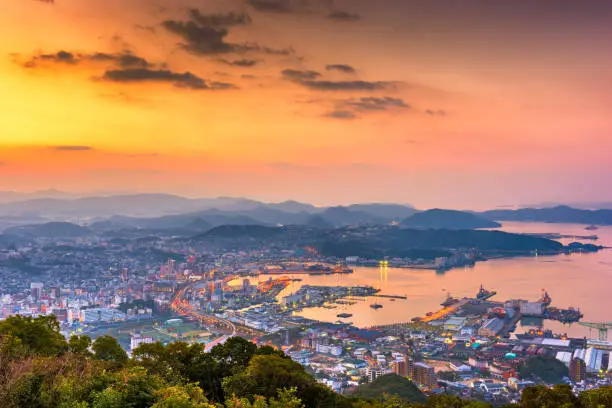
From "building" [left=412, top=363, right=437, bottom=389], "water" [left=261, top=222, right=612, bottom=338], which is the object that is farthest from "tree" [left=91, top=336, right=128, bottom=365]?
"water" [left=261, top=222, right=612, bottom=338]

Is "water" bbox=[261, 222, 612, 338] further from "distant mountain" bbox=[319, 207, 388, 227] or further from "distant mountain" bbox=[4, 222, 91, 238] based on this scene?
"distant mountain" bbox=[319, 207, 388, 227]

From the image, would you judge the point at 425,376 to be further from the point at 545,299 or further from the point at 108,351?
the point at 545,299

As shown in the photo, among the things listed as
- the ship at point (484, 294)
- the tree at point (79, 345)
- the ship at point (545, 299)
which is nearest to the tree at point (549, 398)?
the tree at point (79, 345)

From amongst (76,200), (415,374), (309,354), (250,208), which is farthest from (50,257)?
(250,208)

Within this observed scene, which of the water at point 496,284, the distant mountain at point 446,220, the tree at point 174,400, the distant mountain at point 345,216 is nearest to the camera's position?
the tree at point 174,400

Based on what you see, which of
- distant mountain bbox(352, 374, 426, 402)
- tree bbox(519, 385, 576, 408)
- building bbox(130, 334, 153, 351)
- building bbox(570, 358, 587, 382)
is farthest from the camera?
building bbox(130, 334, 153, 351)

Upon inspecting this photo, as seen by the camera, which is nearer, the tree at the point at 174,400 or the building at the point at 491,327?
the tree at the point at 174,400

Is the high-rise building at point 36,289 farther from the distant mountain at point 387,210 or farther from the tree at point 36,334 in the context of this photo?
the distant mountain at point 387,210

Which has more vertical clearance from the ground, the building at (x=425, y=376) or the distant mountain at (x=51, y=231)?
the distant mountain at (x=51, y=231)
